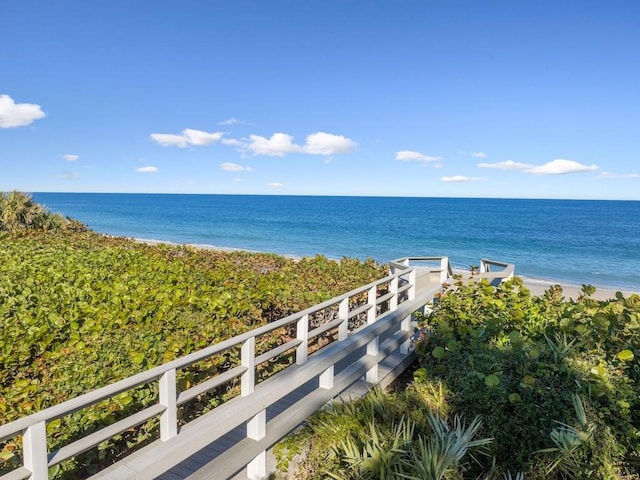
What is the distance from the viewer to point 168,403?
8.50ft

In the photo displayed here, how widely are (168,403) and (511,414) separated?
3.06 m

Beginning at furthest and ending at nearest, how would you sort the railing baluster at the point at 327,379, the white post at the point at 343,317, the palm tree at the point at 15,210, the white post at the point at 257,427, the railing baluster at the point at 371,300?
the palm tree at the point at 15,210 < the railing baluster at the point at 371,300 < the white post at the point at 343,317 < the railing baluster at the point at 327,379 < the white post at the point at 257,427

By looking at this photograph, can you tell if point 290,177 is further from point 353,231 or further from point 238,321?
point 238,321

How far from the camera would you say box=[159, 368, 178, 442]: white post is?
257 centimetres

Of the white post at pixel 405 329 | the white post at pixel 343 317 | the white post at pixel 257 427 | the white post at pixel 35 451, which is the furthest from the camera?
the white post at pixel 405 329

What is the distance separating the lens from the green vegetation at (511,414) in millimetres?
3371

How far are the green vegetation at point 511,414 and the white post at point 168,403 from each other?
1.30m

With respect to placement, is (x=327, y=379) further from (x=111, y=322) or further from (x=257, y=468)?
(x=111, y=322)

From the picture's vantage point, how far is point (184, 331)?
14.8 ft

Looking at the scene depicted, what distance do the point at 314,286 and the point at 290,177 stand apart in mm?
96143

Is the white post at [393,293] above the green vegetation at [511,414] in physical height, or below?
above

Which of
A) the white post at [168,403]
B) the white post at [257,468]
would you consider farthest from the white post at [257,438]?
the white post at [168,403]

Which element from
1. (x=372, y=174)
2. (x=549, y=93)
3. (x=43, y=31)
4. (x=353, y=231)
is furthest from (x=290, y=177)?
(x=43, y=31)

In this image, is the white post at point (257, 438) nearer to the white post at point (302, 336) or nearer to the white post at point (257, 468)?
the white post at point (257, 468)
